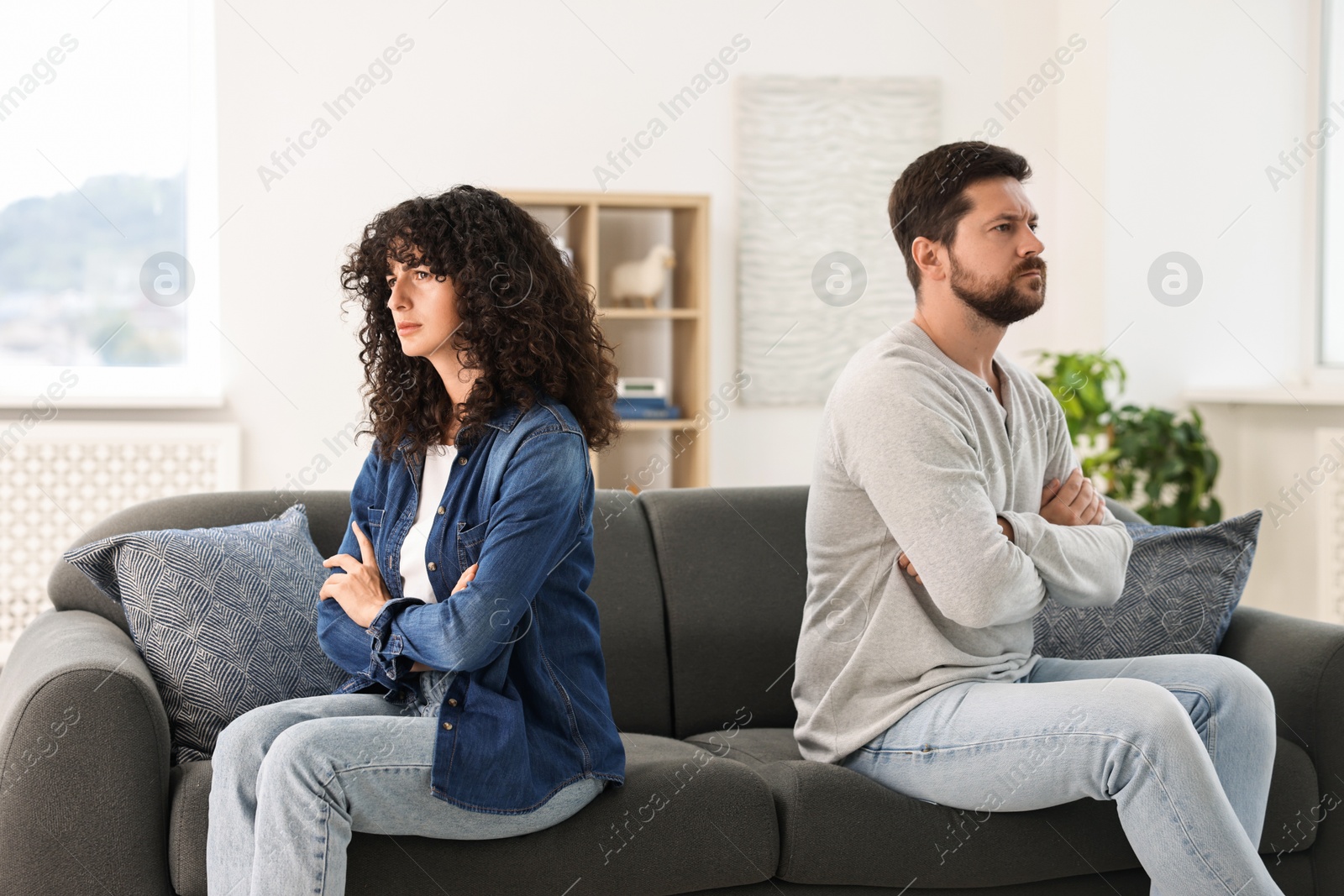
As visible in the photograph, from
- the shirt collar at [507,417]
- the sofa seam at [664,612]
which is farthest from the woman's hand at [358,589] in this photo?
the sofa seam at [664,612]

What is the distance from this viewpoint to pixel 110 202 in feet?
13.0

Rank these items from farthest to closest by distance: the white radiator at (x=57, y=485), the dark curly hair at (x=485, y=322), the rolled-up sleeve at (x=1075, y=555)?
the white radiator at (x=57, y=485), the rolled-up sleeve at (x=1075, y=555), the dark curly hair at (x=485, y=322)

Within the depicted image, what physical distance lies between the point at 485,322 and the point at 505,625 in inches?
15.9

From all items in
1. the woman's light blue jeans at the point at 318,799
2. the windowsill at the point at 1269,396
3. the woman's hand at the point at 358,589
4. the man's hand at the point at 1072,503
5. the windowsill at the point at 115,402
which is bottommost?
the woman's light blue jeans at the point at 318,799

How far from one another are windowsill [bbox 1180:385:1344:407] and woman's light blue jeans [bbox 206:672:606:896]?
9.93 ft

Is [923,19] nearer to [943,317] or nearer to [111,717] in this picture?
[943,317]

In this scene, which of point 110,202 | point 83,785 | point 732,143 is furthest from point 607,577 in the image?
point 110,202

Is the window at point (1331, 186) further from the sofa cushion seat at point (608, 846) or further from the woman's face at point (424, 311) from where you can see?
the woman's face at point (424, 311)

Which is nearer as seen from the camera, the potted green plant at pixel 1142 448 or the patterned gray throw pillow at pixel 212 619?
the patterned gray throw pillow at pixel 212 619

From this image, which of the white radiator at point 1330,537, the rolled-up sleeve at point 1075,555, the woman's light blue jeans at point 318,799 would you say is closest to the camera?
the woman's light blue jeans at point 318,799

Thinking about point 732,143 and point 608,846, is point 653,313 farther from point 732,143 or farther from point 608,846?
point 608,846

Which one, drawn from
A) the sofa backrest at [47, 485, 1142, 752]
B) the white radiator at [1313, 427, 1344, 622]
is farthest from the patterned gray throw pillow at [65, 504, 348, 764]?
the white radiator at [1313, 427, 1344, 622]

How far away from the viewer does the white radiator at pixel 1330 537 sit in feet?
11.8

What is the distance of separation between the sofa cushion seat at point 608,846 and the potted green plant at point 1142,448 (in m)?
2.53
